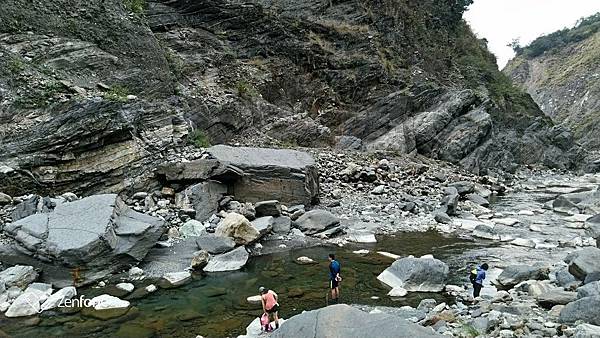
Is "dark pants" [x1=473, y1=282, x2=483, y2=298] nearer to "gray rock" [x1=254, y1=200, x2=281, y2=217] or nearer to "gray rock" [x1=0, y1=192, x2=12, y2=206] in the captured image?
"gray rock" [x1=254, y1=200, x2=281, y2=217]

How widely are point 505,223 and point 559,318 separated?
1115 centimetres

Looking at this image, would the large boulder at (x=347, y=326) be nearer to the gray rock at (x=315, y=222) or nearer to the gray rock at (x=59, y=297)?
the gray rock at (x=59, y=297)

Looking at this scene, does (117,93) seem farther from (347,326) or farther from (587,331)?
(587,331)

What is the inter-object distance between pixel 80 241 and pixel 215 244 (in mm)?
3374

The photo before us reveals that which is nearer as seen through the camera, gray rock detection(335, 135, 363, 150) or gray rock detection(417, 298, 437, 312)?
gray rock detection(417, 298, 437, 312)

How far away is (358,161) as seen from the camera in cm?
2341

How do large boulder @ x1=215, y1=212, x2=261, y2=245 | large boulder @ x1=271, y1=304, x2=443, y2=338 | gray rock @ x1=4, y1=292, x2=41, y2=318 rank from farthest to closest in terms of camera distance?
large boulder @ x1=215, y1=212, x2=261, y2=245
gray rock @ x1=4, y1=292, x2=41, y2=318
large boulder @ x1=271, y1=304, x2=443, y2=338

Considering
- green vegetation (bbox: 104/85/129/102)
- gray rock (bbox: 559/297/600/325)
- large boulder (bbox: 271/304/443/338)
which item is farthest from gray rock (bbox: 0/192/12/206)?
gray rock (bbox: 559/297/600/325)

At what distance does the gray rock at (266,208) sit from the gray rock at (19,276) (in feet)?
22.6

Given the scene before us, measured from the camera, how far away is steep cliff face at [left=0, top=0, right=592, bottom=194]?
47.9 feet

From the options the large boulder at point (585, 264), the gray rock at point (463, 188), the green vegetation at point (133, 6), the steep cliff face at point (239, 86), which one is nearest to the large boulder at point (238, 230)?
the steep cliff face at point (239, 86)

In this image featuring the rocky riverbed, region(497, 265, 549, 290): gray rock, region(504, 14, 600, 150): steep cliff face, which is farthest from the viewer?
region(504, 14, 600, 150): steep cliff face

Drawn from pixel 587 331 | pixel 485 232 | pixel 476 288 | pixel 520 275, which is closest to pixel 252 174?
pixel 485 232

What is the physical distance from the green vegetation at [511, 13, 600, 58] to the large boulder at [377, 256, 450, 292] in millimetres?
102432
